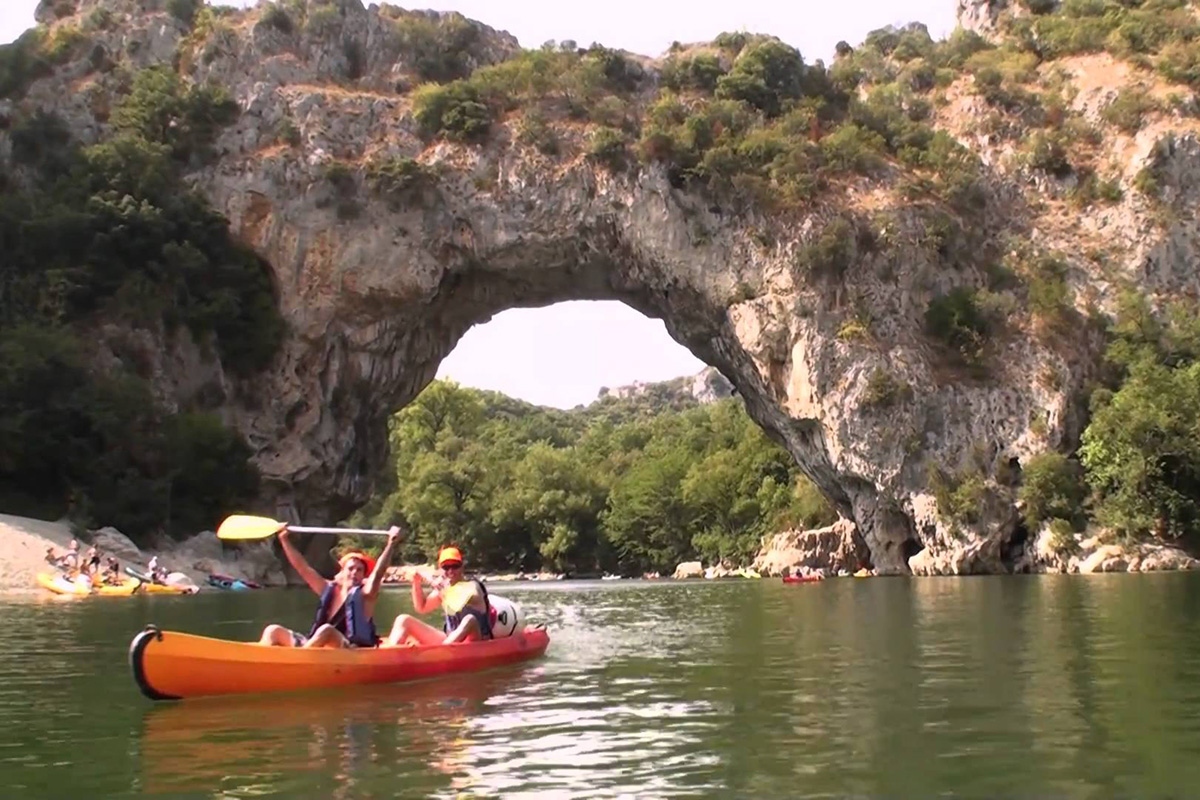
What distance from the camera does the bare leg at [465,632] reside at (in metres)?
13.2

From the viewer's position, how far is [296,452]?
44156 millimetres

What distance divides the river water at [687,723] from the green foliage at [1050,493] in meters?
21.9

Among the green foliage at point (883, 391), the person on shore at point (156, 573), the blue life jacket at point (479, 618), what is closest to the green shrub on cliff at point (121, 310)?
the person on shore at point (156, 573)

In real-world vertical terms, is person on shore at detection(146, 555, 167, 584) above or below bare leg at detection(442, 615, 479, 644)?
above

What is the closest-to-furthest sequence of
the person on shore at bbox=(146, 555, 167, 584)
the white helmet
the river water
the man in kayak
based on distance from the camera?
the river water < the man in kayak < the white helmet < the person on shore at bbox=(146, 555, 167, 584)

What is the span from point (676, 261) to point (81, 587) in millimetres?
23033

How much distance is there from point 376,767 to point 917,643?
874 cm

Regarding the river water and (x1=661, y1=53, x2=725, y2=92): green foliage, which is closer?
the river water

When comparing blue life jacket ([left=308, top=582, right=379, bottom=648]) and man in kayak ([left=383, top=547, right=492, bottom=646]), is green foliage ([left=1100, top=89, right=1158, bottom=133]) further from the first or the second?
blue life jacket ([left=308, top=582, right=379, bottom=648])

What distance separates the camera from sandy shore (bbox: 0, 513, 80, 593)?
3180 cm

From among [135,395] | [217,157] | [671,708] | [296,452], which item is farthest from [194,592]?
[671,708]

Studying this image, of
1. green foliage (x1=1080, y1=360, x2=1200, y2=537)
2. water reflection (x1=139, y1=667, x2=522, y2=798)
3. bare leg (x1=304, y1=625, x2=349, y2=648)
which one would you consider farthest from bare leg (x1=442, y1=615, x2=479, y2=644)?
green foliage (x1=1080, y1=360, x2=1200, y2=537)

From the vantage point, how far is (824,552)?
163 feet

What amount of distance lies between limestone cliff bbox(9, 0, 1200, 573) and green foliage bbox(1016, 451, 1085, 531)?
170cm
